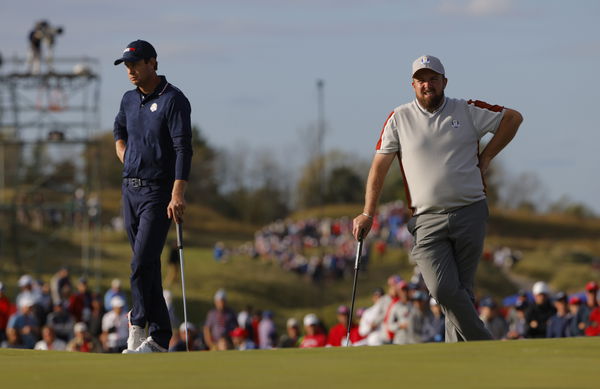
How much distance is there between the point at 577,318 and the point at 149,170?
8010 millimetres

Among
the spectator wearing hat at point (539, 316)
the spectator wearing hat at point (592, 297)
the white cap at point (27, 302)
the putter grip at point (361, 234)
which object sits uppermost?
the putter grip at point (361, 234)

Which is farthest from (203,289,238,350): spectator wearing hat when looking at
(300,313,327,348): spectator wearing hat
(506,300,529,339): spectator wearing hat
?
(506,300,529,339): spectator wearing hat

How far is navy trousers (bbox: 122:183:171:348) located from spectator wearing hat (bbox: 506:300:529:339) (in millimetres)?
7889

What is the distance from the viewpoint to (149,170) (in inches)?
302

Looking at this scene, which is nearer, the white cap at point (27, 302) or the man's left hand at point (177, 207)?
the man's left hand at point (177, 207)

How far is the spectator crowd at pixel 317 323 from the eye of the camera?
584 inches

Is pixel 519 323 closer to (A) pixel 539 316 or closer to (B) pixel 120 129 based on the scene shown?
(A) pixel 539 316

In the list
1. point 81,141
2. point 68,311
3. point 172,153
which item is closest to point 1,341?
point 68,311

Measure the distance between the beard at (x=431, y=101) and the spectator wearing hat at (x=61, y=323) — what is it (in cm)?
1207

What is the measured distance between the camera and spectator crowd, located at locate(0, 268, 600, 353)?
48.6 ft

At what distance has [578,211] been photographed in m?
143

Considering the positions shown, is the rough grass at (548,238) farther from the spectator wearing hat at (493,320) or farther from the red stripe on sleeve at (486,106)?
the red stripe on sleeve at (486,106)

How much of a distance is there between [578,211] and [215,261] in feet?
261

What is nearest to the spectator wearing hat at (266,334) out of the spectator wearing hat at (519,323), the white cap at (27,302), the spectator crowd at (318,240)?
the white cap at (27,302)
